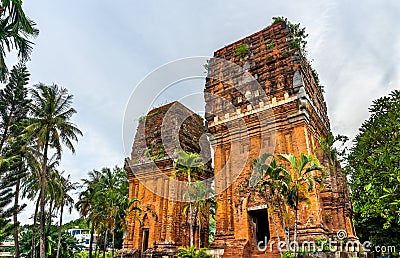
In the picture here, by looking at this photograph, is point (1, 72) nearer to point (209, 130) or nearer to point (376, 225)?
point (209, 130)

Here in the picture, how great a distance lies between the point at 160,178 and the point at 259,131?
7341mm

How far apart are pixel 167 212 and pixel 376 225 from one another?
35.6 ft

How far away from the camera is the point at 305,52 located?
15070 mm

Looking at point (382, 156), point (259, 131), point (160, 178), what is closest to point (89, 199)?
point (160, 178)

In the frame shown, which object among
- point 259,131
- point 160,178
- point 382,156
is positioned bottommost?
point 382,156

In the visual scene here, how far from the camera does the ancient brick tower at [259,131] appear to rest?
38.1 ft

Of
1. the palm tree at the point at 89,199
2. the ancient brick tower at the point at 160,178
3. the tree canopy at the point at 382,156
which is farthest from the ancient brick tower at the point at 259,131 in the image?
the palm tree at the point at 89,199

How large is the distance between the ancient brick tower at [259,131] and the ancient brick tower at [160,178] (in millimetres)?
4158

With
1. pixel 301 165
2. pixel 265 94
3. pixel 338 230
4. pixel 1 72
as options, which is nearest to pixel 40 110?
pixel 1 72

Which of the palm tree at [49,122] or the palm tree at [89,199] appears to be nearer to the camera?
the palm tree at [49,122]

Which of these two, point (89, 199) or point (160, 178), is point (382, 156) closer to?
point (160, 178)

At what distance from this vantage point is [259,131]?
43.6ft

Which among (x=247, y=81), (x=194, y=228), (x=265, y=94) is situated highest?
(x=247, y=81)

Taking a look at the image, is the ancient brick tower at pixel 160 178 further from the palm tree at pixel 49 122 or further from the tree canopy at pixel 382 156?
the tree canopy at pixel 382 156
